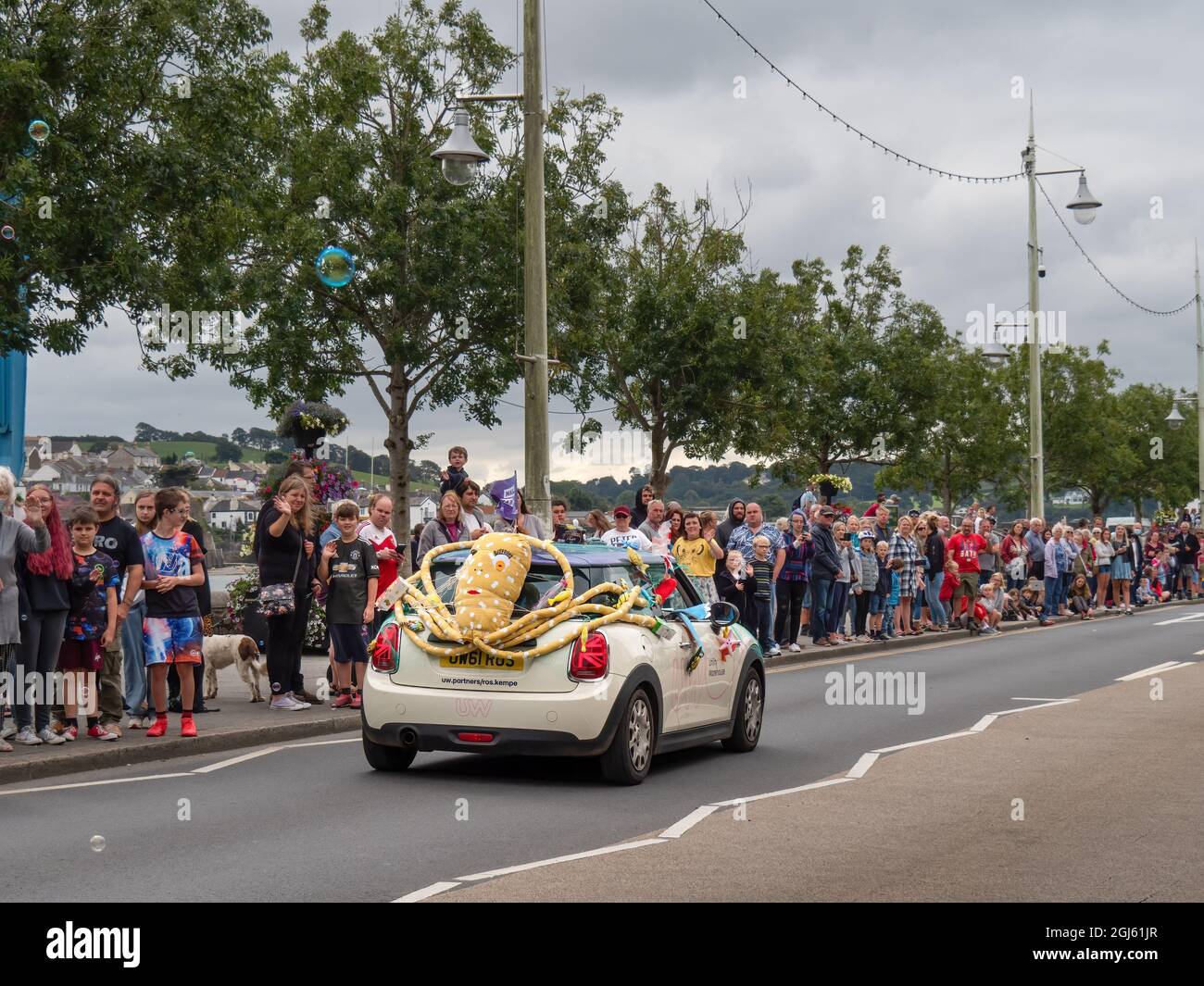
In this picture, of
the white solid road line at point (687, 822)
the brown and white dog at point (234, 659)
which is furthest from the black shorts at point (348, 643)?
the white solid road line at point (687, 822)

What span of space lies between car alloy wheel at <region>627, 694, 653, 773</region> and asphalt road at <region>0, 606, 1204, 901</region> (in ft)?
0.70

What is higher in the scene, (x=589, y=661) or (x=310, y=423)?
(x=310, y=423)

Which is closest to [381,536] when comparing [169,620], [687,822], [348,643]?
[348,643]

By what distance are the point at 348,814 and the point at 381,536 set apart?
6.13 meters

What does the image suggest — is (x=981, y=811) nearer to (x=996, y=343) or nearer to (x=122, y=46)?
(x=122, y=46)

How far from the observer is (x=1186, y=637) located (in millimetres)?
26656

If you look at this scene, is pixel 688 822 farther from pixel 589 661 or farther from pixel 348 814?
pixel 348 814

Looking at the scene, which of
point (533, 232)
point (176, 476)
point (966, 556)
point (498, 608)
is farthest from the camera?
point (176, 476)

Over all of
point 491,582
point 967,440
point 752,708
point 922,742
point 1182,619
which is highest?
point 967,440

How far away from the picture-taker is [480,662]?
10406mm

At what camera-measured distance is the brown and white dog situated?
607 inches

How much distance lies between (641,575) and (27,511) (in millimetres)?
4407
